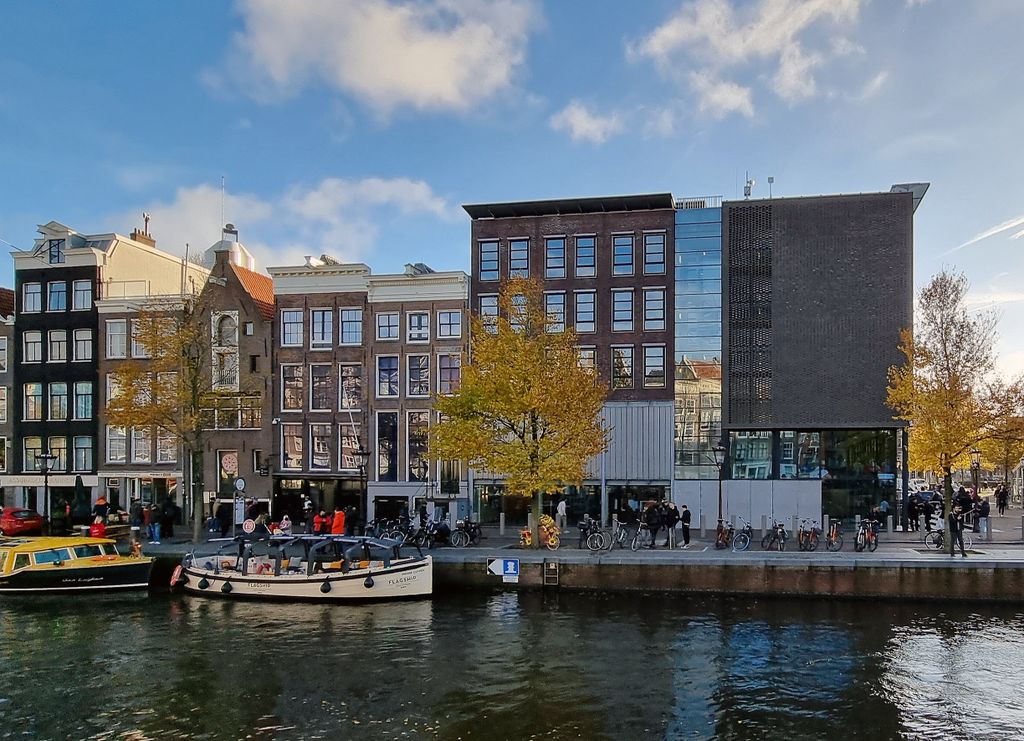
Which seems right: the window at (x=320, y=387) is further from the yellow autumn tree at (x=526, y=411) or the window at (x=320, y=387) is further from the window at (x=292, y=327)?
the yellow autumn tree at (x=526, y=411)

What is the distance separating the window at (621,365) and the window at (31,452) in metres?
37.4

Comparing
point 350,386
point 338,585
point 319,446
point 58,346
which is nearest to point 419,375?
point 350,386

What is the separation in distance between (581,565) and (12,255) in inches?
1771

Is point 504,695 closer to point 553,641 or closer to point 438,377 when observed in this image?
point 553,641

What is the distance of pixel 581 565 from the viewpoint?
1233 inches

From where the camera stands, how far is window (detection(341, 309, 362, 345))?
48062mm

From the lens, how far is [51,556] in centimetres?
3222

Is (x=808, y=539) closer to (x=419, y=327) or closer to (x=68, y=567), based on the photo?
(x=419, y=327)

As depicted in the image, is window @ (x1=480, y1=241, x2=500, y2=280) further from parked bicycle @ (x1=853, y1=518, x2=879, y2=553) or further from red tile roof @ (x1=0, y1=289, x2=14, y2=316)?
red tile roof @ (x1=0, y1=289, x2=14, y2=316)

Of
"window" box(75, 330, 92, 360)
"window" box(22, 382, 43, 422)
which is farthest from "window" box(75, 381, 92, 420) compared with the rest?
"window" box(22, 382, 43, 422)

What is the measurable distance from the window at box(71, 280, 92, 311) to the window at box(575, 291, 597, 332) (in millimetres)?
31634

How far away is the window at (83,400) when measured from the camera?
5159 centimetres

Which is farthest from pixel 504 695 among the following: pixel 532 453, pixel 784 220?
pixel 784 220

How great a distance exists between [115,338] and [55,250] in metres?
7.71
